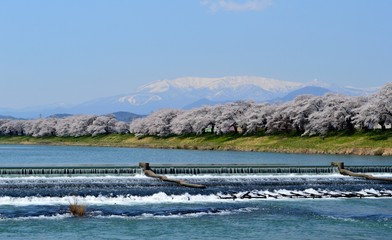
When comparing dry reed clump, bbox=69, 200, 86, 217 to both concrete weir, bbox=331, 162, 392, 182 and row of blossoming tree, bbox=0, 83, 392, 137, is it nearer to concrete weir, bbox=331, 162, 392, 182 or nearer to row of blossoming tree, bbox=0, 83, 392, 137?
concrete weir, bbox=331, 162, 392, 182

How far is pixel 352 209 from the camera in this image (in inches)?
1318

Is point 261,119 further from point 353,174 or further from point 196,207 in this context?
point 196,207

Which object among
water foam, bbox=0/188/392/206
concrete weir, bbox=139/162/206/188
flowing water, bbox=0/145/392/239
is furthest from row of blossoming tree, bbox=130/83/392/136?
water foam, bbox=0/188/392/206

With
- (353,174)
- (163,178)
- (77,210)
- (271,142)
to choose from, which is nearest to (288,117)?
(271,142)

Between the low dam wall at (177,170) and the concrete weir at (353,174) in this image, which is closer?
the concrete weir at (353,174)

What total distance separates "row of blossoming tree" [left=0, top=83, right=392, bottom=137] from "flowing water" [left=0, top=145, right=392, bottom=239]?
48.4 meters

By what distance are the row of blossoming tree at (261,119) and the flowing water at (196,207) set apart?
1907 inches

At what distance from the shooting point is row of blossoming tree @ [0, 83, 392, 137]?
93000 millimetres

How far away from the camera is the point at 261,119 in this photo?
11331 cm

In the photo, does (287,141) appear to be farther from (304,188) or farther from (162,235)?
(162,235)

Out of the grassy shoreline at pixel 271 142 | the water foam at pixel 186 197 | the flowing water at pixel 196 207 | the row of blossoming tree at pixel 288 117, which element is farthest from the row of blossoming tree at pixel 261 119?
the water foam at pixel 186 197

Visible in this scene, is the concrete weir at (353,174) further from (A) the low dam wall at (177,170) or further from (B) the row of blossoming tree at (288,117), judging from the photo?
(B) the row of blossoming tree at (288,117)

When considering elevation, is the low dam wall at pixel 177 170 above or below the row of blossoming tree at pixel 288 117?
below

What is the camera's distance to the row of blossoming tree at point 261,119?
305 feet
